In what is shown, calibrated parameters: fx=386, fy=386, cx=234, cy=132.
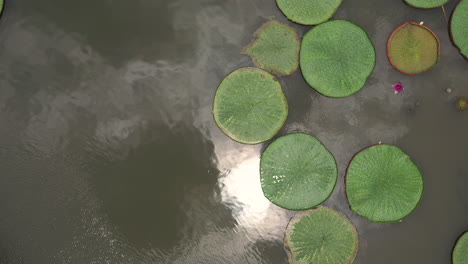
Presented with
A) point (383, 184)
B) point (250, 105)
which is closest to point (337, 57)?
point (250, 105)

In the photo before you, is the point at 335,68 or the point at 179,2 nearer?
the point at 335,68

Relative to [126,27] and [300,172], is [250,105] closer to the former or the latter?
[300,172]

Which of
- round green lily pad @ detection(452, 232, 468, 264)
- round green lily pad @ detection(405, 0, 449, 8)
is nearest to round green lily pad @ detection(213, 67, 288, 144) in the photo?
round green lily pad @ detection(405, 0, 449, 8)

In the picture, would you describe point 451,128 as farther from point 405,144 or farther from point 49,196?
point 49,196

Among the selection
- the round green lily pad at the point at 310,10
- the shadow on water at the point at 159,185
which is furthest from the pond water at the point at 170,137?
the round green lily pad at the point at 310,10

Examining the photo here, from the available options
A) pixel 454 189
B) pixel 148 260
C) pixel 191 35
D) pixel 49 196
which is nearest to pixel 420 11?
pixel 454 189

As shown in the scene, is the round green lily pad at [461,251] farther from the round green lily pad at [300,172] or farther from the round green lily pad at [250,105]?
the round green lily pad at [250,105]
